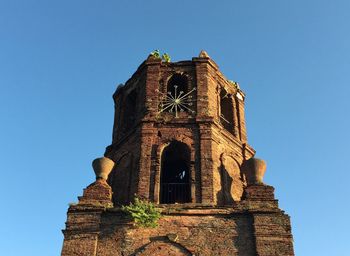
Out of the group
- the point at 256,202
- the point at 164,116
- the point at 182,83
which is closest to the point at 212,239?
the point at 256,202

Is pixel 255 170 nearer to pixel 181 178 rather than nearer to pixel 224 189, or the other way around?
pixel 224 189

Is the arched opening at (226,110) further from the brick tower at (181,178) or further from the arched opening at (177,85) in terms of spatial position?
the arched opening at (177,85)

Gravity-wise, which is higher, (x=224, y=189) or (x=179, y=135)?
(x=179, y=135)

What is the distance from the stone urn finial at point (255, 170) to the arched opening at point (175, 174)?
65.6 inches

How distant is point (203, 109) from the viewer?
1597 cm

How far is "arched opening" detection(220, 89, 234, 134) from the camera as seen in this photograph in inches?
686

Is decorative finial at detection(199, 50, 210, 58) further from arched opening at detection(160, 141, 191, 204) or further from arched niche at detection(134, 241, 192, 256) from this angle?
arched niche at detection(134, 241, 192, 256)

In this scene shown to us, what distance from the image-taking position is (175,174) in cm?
1706

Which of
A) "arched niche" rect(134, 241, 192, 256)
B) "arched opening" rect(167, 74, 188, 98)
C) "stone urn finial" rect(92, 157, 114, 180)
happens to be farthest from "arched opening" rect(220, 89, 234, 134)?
"arched niche" rect(134, 241, 192, 256)

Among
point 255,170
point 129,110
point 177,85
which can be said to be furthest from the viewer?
point 129,110

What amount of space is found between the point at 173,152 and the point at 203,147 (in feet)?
4.73

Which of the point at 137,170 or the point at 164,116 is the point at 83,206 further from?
the point at 164,116

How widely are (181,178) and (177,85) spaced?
312 centimetres

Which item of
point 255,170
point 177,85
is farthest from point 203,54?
point 255,170
